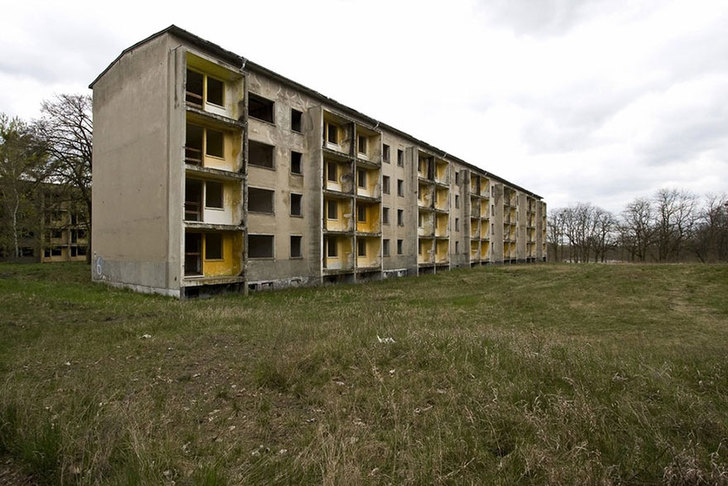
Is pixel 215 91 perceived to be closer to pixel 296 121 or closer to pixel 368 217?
pixel 296 121

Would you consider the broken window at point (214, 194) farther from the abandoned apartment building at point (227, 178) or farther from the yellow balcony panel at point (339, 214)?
the yellow balcony panel at point (339, 214)

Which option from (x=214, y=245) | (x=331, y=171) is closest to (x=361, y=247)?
(x=331, y=171)

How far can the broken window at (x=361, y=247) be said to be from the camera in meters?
27.9

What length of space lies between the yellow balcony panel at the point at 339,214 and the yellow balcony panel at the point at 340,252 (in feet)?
2.74

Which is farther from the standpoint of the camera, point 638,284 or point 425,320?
point 638,284

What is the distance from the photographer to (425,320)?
11609 mm

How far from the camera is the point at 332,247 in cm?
2573

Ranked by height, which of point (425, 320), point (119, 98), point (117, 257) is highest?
point (119, 98)

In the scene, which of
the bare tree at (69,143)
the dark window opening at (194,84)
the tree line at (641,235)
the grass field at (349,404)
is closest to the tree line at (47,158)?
the bare tree at (69,143)

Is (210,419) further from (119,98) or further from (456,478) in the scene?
(119,98)

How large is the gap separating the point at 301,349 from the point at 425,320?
5.42 m

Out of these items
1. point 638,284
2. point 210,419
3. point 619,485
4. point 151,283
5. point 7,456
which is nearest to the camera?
point 619,485

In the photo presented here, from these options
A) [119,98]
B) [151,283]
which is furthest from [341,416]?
[119,98]

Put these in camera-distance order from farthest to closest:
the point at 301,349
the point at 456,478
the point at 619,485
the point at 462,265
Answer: the point at 462,265 < the point at 301,349 < the point at 456,478 < the point at 619,485
